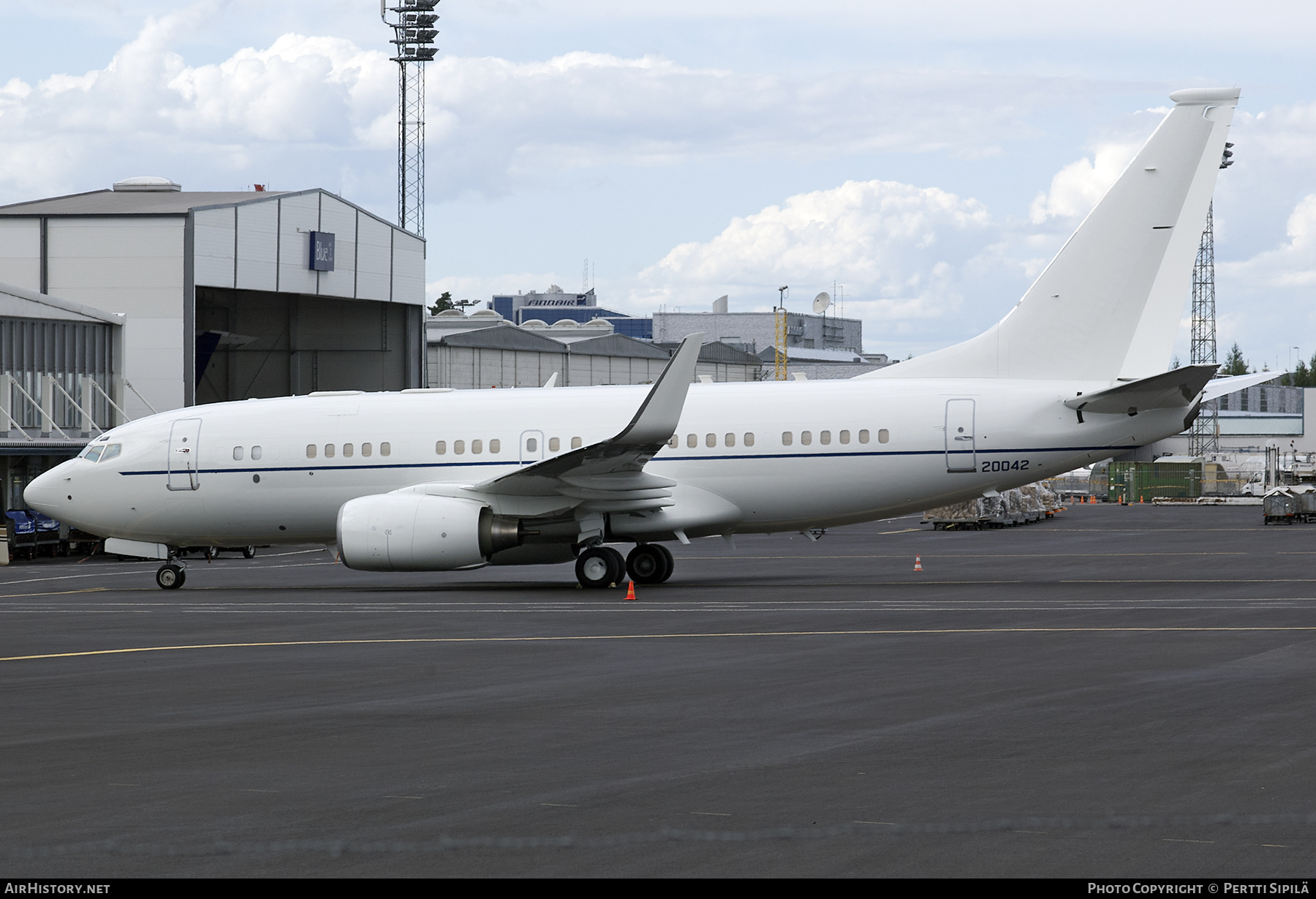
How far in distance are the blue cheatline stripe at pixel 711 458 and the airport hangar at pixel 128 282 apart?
54.2 ft

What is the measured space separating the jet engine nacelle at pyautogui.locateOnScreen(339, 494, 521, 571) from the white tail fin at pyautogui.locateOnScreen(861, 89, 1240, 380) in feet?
30.0

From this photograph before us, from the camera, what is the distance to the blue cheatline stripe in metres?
24.8

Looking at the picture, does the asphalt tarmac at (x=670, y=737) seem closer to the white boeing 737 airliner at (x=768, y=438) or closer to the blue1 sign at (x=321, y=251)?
the white boeing 737 airliner at (x=768, y=438)

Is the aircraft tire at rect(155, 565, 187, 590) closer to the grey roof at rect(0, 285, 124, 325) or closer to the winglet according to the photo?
the winglet

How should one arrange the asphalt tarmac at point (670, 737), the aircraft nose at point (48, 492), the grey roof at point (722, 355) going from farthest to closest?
the grey roof at point (722, 355) → the aircraft nose at point (48, 492) → the asphalt tarmac at point (670, 737)

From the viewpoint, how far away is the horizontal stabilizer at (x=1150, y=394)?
907 inches

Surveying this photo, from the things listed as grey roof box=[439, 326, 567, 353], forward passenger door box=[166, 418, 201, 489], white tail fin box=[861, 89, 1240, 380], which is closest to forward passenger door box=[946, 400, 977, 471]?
white tail fin box=[861, 89, 1240, 380]

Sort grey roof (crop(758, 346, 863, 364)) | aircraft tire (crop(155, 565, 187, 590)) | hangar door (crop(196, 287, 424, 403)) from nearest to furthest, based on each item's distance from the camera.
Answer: aircraft tire (crop(155, 565, 187, 590)), hangar door (crop(196, 287, 424, 403)), grey roof (crop(758, 346, 863, 364))

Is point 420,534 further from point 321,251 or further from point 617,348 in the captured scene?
point 617,348

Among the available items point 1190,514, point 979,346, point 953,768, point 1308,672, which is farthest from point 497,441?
point 1190,514

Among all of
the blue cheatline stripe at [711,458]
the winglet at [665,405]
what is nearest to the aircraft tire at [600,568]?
the blue cheatline stripe at [711,458]

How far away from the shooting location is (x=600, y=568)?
997 inches
